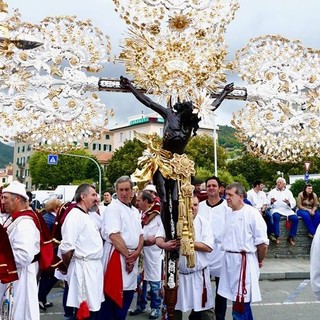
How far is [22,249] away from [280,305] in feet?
14.6

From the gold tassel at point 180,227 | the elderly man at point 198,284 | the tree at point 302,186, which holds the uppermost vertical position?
the tree at point 302,186

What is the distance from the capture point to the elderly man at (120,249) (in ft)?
17.3

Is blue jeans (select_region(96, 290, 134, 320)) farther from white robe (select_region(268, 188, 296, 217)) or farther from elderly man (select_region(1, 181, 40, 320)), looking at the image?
white robe (select_region(268, 188, 296, 217))

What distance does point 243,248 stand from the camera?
5152mm

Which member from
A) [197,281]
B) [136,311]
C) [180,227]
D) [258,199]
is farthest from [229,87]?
[258,199]

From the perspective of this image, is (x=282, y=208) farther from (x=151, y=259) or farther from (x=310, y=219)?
(x=151, y=259)

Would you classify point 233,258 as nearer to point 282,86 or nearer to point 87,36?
point 282,86

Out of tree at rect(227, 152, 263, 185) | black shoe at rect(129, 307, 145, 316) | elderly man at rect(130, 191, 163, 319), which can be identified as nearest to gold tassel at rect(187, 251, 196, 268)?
elderly man at rect(130, 191, 163, 319)

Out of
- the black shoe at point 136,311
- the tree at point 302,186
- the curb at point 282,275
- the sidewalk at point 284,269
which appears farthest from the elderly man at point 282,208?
the tree at point 302,186

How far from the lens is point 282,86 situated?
6449 mm

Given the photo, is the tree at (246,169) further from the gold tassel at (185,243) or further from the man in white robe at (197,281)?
the gold tassel at (185,243)

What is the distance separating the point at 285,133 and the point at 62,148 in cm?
310

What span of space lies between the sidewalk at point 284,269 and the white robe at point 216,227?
11.8 feet

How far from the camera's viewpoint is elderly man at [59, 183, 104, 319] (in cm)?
500
